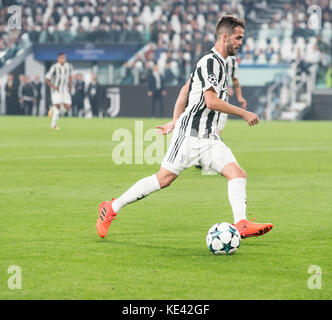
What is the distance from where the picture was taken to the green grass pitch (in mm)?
5844

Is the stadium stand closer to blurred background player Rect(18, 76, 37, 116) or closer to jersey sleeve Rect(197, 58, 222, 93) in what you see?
blurred background player Rect(18, 76, 37, 116)

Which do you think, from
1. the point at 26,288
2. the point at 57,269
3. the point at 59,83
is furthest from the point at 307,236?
the point at 59,83

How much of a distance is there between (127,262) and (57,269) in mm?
603

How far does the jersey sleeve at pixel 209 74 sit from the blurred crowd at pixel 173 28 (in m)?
29.8

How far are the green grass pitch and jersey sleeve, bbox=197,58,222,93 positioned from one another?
4.50 ft

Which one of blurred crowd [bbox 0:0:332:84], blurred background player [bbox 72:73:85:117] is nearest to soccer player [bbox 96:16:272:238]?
blurred crowd [bbox 0:0:332:84]

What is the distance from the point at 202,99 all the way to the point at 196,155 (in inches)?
19.4

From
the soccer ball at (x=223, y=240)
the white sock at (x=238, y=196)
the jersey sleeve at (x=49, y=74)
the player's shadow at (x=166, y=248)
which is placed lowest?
the player's shadow at (x=166, y=248)

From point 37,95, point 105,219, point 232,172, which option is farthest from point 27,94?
point 232,172

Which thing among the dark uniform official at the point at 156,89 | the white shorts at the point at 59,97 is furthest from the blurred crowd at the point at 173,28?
the white shorts at the point at 59,97

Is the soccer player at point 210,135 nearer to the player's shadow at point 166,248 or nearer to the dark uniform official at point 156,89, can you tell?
the player's shadow at point 166,248

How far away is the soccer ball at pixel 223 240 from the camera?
23.2 feet

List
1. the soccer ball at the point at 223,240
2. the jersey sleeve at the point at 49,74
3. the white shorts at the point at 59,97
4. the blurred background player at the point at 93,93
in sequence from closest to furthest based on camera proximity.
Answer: the soccer ball at the point at 223,240 < the jersey sleeve at the point at 49,74 < the white shorts at the point at 59,97 < the blurred background player at the point at 93,93

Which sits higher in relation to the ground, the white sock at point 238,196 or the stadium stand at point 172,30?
the stadium stand at point 172,30
